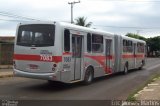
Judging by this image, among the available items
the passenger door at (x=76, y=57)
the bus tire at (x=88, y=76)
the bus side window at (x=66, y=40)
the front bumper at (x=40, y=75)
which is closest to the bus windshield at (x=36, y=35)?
the bus side window at (x=66, y=40)

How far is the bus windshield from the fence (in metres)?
18.2

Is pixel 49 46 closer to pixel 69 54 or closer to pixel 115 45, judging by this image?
pixel 69 54

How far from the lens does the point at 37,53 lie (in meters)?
15.4

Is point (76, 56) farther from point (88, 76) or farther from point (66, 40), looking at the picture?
point (88, 76)

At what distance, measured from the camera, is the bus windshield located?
606 inches

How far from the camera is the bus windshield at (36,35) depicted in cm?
1538

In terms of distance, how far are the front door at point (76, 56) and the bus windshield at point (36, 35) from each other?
4.97 ft

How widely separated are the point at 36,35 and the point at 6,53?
759 inches

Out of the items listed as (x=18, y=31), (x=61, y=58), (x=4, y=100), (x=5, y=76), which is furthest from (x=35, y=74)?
(x=5, y=76)

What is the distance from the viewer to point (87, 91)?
15.7m

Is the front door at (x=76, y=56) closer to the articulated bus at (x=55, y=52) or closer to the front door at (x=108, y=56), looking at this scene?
the articulated bus at (x=55, y=52)

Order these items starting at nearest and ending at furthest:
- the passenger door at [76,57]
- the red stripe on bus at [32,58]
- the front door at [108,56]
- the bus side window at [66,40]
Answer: the red stripe on bus at [32,58], the bus side window at [66,40], the passenger door at [76,57], the front door at [108,56]

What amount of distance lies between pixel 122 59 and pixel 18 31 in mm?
10383

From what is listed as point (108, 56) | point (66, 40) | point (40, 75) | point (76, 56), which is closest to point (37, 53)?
point (40, 75)
